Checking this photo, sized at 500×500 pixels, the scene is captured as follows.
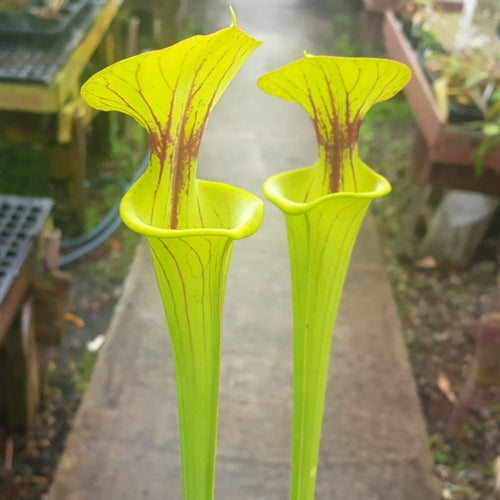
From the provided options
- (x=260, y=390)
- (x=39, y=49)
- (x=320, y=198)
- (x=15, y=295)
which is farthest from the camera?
(x=39, y=49)

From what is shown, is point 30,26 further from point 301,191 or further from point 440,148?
point 301,191

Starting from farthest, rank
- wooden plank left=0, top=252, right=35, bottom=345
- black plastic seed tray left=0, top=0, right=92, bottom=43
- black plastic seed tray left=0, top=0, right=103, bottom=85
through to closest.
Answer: black plastic seed tray left=0, top=0, right=92, bottom=43
black plastic seed tray left=0, top=0, right=103, bottom=85
wooden plank left=0, top=252, right=35, bottom=345

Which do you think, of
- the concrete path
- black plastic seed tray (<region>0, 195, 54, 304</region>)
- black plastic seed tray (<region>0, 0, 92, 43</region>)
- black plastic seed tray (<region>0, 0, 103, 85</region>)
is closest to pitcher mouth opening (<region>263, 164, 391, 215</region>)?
the concrete path

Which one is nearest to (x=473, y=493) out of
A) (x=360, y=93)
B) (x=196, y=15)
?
(x=360, y=93)

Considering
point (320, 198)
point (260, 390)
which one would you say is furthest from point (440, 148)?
point (320, 198)

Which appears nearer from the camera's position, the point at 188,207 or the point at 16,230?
the point at 188,207

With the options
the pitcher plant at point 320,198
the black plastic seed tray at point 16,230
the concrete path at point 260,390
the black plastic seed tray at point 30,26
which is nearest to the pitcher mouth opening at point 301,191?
the pitcher plant at point 320,198

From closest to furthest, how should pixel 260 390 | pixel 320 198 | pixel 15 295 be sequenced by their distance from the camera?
pixel 320 198 < pixel 15 295 < pixel 260 390

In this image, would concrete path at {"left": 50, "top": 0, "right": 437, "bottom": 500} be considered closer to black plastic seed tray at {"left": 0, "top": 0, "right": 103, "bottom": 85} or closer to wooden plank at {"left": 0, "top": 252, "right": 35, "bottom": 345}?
wooden plank at {"left": 0, "top": 252, "right": 35, "bottom": 345}
